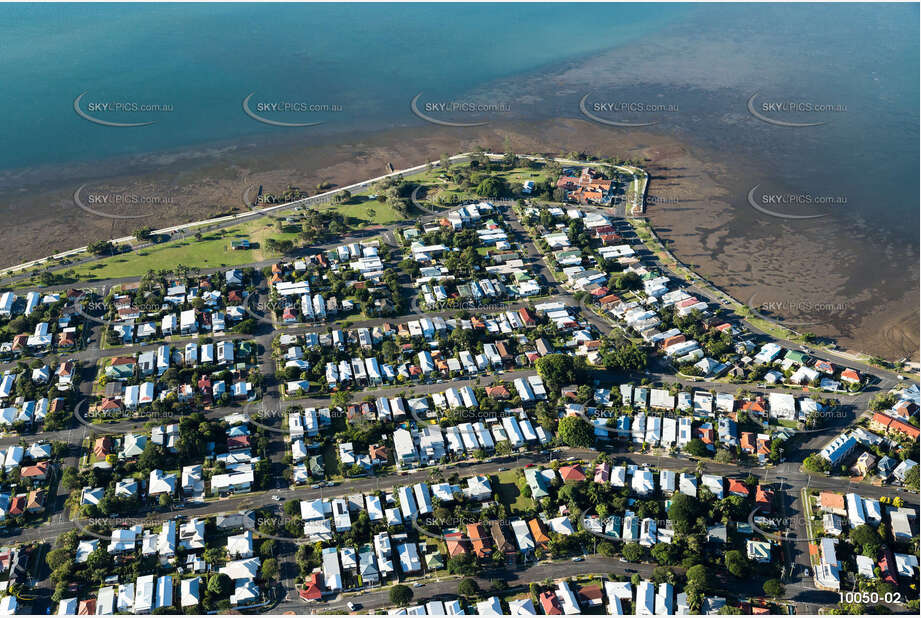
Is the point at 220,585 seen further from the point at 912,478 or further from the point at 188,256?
the point at 912,478

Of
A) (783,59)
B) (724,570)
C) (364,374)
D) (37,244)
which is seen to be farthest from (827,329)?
(783,59)

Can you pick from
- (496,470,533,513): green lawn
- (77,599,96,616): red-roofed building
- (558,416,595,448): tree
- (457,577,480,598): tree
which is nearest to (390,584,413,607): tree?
(457,577,480,598): tree

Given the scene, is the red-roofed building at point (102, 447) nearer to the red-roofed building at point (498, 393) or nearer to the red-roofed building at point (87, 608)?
the red-roofed building at point (87, 608)

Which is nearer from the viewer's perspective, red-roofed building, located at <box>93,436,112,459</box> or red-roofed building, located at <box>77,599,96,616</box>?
red-roofed building, located at <box>77,599,96,616</box>

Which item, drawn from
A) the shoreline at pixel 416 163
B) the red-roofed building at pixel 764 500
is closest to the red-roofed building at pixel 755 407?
the red-roofed building at pixel 764 500

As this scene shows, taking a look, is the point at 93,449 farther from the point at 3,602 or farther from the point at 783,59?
the point at 783,59

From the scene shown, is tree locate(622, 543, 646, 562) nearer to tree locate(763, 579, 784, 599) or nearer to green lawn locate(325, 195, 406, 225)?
tree locate(763, 579, 784, 599)

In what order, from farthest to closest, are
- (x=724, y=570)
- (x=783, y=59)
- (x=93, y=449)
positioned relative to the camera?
(x=783, y=59), (x=93, y=449), (x=724, y=570)
